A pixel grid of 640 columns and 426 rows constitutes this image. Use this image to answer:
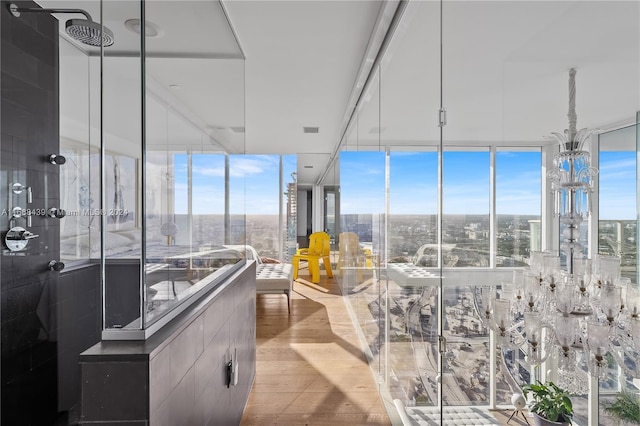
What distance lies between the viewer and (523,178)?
886 millimetres

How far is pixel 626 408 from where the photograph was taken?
0.57m

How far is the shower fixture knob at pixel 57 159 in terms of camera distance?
80.3 inches

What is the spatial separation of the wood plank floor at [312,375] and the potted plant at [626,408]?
40cm

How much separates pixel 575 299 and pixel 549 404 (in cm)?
29

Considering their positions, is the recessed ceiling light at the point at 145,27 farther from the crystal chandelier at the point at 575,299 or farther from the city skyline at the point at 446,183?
the crystal chandelier at the point at 575,299

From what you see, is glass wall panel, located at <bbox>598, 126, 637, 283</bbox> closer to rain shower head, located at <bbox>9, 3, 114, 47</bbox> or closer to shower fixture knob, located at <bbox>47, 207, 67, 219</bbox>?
rain shower head, located at <bbox>9, 3, 114, 47</bbox>

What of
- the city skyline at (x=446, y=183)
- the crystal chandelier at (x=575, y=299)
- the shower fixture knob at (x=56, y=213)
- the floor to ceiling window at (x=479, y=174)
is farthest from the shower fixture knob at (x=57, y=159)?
the crystal chandelier at (x=575, y=299)

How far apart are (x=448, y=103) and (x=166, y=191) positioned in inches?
47.7

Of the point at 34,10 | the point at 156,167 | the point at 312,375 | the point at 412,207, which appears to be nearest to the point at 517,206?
the point at 412,207

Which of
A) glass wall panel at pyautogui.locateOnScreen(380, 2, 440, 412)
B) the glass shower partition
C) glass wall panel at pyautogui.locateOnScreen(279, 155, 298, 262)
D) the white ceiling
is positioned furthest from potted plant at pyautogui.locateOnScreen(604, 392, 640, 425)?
glass wall panel at pyautogui.locateOnScreen(279, 155, 298, 262)

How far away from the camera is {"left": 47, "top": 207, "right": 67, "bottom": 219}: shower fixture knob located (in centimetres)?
204

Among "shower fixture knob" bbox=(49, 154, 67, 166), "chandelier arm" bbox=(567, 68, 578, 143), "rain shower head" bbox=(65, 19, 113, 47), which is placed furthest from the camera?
"shower fixture knob" bbox=(49, 154, 67, 166)

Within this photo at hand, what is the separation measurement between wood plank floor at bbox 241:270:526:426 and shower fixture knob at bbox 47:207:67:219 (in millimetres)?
1746

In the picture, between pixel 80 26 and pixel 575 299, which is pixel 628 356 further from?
pixel 80 26
